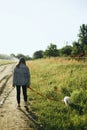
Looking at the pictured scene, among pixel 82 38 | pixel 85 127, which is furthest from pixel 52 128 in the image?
pixel 82 38

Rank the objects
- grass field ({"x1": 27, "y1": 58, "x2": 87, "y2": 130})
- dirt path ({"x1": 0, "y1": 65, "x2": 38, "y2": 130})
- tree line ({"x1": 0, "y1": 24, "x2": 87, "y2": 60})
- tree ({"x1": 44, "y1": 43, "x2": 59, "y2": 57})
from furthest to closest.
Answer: tree ({"x1": 44, "y1": 43, "x2": 59, "y2": 57}), tree line ({"x1": 0, "y1": 24, "x2": 87, "y2": 60}), grass field ({"x1": 27, "y1": 58, "x2": 87, "y2": 130}), dirt path ({"x1": 0, "y1": 65, "x2": 38, "y2": 130})

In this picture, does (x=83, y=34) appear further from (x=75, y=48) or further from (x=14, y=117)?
(x=14, y=117)

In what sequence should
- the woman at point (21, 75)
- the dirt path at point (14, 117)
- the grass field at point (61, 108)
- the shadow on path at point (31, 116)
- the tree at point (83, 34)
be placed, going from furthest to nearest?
the tree at point (83, 34) < the woman at point (21, 75) < the grass field at point (61, 108) < the shadow on path at point (31, 116) < the dirt path at point (14, 117)

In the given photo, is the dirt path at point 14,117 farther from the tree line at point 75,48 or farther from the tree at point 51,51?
the tree at point 51,51

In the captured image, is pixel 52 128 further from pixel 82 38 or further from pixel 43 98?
pixel 82 38

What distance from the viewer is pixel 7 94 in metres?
17.7

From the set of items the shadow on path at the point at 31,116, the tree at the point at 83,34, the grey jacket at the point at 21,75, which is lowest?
the shadow on path at the point at 31,116

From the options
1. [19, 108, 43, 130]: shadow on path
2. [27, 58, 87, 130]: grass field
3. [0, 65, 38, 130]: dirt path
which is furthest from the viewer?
[27, 58, 87, 130]: grass field

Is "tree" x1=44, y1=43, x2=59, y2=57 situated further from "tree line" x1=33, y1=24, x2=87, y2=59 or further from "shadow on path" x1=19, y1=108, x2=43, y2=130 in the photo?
"shadow on path" x1=19, y1=108, x2=43, y2=130

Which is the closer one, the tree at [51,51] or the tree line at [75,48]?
the tree line at [75,48]

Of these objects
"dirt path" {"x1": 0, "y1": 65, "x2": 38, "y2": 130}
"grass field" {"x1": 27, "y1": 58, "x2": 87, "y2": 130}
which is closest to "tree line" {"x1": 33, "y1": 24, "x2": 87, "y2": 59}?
"grass field" {"x1": 27, "y1": 58, "x2": 87, "y2": 130}

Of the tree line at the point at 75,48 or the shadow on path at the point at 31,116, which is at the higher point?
the tree line at the point at 75,48

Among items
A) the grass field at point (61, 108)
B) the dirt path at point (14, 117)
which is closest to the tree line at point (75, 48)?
the grass field at point (61, 108)

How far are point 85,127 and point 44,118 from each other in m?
1.61
